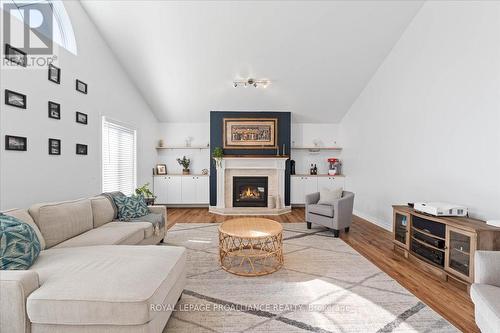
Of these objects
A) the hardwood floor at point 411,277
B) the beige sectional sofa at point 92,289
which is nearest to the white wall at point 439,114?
the hardwood floor at point 411,277

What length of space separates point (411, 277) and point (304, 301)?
4.67 ft

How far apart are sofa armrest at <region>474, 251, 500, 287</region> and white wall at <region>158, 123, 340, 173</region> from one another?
17.3ft

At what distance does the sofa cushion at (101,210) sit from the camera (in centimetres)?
303

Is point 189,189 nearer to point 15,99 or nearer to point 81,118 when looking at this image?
point 81,118

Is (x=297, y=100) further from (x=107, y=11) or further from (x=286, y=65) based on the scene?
(x=107, y=11)

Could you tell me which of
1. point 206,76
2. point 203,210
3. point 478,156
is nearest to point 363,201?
point 478,156

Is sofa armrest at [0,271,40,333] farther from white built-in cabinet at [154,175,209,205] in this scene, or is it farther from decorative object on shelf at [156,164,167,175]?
decorative object on shelf at [156,164,167,175]

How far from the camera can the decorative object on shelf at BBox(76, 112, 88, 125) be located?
11.7 feet

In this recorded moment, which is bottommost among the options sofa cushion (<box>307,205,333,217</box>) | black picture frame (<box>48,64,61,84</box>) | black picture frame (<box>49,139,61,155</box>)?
sofa cushion (<box>307,205,333,217</box>)

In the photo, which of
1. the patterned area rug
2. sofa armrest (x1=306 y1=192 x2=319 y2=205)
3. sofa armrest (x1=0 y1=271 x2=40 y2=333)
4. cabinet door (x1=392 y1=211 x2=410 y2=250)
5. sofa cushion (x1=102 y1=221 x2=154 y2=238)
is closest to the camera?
sofa armrest (x1=0 y1=271 x2=40 y2=333)

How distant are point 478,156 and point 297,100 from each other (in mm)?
3878

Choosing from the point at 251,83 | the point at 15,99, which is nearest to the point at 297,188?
the point at 251,83

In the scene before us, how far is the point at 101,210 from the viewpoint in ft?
10.2

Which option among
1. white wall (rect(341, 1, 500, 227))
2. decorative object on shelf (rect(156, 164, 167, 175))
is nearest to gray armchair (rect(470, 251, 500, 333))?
white wall (rect(341, 1, 500, 227))
